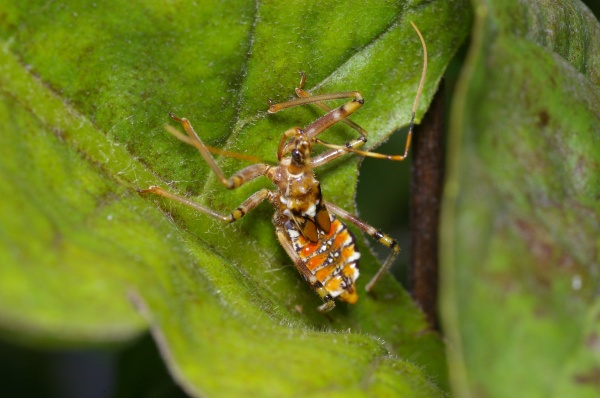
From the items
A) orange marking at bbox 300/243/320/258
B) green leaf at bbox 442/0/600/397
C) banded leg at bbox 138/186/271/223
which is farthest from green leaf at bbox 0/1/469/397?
green leaf at bbox 442/0/600/397

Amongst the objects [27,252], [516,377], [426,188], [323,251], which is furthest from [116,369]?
[516,377]

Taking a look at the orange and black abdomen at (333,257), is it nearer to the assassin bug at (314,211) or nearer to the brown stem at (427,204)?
the assassin bug at (314,211)

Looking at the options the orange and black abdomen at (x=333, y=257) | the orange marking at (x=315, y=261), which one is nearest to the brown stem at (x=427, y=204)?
the orange and black abdomen at (x=333, y=257)

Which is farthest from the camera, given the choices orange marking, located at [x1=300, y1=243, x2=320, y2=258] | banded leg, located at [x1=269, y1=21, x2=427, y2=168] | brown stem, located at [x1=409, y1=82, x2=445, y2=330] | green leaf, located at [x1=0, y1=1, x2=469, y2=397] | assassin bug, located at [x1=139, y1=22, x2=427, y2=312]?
orange marking, located at [x1=300, y1=243, x2=320, y2=258]

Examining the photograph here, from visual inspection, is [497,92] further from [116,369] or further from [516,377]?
[116,369]

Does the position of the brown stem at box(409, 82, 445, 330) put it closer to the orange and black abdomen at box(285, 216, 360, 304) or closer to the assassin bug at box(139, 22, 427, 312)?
the assassin bug at box(139, 22, 427, 312)
